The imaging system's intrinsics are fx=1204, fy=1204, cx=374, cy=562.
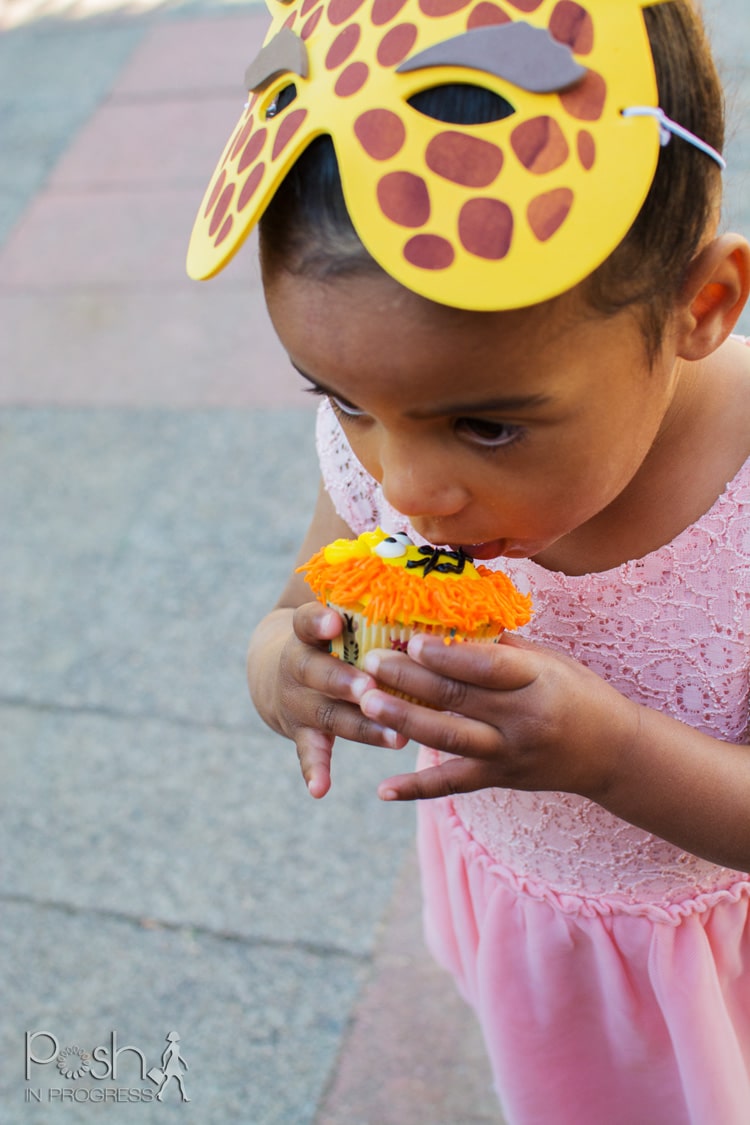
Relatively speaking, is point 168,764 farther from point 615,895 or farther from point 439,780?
point 439,780

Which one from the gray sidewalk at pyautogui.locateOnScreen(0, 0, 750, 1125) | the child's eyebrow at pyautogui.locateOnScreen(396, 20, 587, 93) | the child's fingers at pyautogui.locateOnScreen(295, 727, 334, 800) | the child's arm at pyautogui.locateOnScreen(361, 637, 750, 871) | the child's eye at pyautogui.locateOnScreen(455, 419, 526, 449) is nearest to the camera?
the child's eyebrow at pyautogui.locateOnScreen(396, 20, 587, 93)

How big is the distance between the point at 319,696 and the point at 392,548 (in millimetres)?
205

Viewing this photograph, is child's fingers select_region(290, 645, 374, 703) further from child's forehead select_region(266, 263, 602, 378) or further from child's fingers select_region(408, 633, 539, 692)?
child's forehead select_region(266, 263, 602, 378)

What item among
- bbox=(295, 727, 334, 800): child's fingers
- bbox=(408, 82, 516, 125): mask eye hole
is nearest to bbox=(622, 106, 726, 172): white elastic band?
bbox=(408, 82, 516, 125): mask eye hole

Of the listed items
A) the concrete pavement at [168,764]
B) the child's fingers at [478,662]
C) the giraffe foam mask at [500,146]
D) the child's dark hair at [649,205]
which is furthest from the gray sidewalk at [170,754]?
the child's fingers at [478,662]

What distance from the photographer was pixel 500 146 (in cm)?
103

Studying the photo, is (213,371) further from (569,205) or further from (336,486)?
(569,205)

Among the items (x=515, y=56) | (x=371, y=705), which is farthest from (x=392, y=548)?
(x=515, y=56)

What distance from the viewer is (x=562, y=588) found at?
1519 mm

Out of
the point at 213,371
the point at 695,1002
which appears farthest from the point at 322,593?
the point at 213,371

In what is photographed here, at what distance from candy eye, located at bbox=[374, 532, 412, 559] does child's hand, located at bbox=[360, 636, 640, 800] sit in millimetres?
124

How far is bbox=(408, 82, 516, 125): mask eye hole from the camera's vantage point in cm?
104

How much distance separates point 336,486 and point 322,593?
350 millimetres

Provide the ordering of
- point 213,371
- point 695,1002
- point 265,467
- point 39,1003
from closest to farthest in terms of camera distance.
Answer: point 695,1002, point 39,1003, point 265,467, point 213,371
